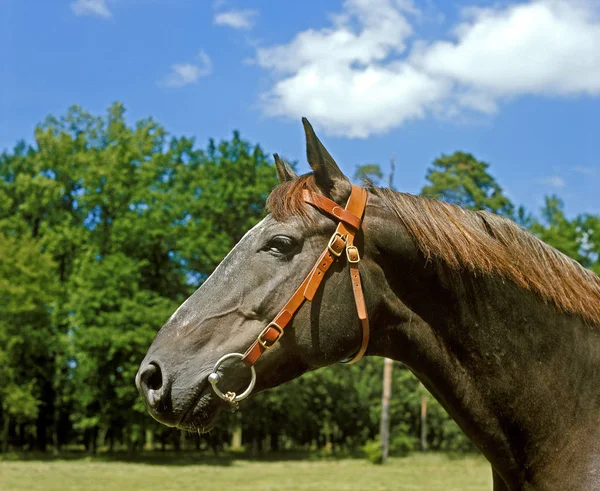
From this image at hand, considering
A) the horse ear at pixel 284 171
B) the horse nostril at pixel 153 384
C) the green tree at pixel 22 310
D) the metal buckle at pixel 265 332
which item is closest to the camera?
the horse nostril at pixel 153 384

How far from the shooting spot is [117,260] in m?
32.7

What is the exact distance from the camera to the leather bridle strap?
2544 millimetres

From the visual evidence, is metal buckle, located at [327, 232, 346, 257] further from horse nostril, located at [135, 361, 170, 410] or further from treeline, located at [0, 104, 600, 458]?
treeline, located at [0, 104, 600, 458]

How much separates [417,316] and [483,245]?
16.5 inches

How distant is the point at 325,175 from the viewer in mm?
2785

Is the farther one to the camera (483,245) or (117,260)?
(117,260)

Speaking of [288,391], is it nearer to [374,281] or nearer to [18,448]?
[18,448]

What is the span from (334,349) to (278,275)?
0.39m

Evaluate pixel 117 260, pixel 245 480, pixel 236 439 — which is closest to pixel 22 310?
pixel 117 260

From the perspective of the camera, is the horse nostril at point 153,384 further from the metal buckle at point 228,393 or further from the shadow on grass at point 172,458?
the shadow on grass at point 172,458

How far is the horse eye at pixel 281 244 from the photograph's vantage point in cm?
265

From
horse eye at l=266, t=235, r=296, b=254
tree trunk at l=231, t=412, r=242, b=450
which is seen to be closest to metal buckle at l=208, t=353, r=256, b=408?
horse eye at l=266, t=235, r=296, b=254

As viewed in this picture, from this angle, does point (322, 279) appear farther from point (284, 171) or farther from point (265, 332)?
point (284, 171)

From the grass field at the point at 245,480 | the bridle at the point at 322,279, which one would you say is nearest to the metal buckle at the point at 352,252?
the bridle at the point at 322,279
